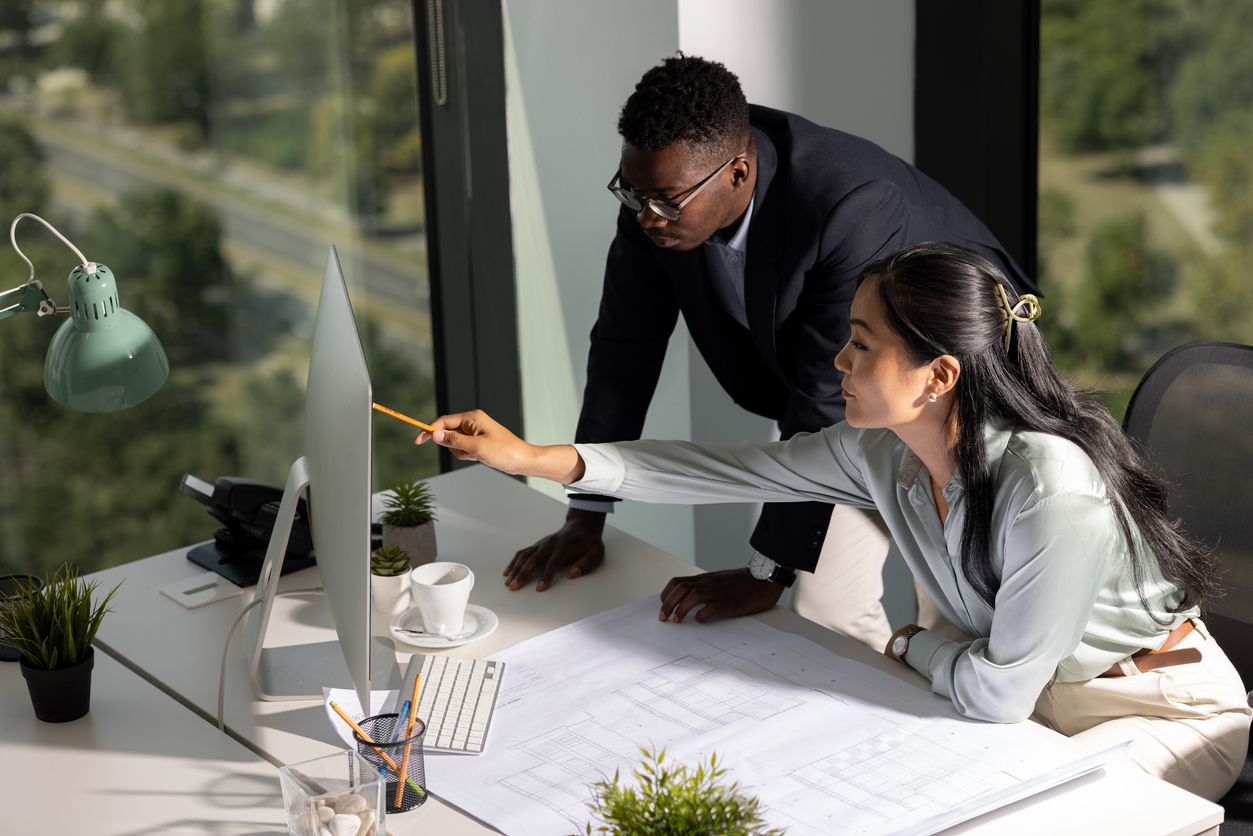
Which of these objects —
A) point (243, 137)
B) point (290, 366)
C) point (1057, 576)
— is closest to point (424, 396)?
point (290, 366)

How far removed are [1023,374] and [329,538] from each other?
807mm

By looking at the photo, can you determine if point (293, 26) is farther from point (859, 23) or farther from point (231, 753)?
point (231, 753)

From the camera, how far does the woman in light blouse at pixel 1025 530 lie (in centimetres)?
127

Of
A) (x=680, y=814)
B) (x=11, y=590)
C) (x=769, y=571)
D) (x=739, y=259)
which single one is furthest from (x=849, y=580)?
(x=11, y=590)

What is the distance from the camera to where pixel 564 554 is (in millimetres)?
1721

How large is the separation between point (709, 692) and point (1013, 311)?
56cm

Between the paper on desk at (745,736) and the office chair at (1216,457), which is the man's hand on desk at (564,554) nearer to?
the paper on desk at (745,736)

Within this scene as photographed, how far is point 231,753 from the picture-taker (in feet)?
4.22

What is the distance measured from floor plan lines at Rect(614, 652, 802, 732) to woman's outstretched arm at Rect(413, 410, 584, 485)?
0.98ft

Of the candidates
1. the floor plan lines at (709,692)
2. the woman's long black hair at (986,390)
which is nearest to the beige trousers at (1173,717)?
the woman's long black hair at (986,390)

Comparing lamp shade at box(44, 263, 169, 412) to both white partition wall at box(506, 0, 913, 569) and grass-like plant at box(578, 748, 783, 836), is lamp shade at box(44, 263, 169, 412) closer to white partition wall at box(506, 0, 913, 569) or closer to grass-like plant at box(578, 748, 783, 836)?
grass-like plant at box(578, 748, 783, 836)

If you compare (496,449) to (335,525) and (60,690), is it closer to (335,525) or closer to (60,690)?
(335,525)

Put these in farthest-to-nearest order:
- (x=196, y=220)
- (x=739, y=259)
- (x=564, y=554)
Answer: (x=196, y=220) → (x=739, y=259) → (x=564, y=554)

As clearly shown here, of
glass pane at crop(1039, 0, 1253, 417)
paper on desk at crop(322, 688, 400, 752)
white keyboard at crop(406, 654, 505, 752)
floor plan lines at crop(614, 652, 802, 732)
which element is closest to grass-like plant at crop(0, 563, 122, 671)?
paper on desk at crop(322, 688, 400, 752)
